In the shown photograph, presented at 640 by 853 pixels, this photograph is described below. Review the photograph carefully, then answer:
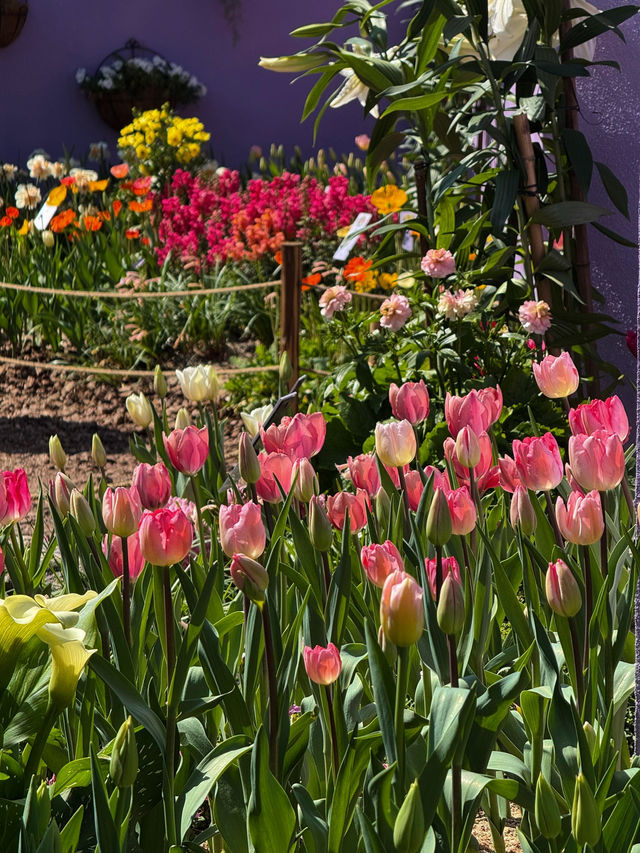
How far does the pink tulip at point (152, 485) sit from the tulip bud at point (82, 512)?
0.12 metres

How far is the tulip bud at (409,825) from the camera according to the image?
2.60 feet

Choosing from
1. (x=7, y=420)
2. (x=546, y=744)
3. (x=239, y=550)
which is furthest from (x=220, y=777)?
(x=7, y=420)

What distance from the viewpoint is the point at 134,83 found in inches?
330

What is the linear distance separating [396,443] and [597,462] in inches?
10.5

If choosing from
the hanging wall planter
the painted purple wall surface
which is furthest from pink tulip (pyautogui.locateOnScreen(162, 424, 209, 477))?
the painted purple wall surface

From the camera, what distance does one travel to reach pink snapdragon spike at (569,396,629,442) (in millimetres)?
1259

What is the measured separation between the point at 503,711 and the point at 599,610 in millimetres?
166

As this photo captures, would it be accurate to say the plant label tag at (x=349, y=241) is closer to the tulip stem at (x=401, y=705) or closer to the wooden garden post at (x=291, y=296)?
the wooden garden post at (x=291, y=296)

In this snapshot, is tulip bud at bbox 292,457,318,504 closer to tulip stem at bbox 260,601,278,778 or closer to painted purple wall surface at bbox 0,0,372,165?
tulip stem at bbox 260,601,278,778

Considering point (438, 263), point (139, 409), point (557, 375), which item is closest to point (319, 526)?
point (557, 375)

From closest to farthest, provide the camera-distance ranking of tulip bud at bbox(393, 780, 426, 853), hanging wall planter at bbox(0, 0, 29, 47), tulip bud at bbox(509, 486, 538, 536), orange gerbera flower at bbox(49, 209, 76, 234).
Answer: tulip bud at bbox(393, 780, 426, 853) < tulip bud at bbox(509, 486, 538, 536) < orange gerbera flower at bbox(49, 209, 76, 234) < hanging wall planter at bbox(0, 0, 29, 47)

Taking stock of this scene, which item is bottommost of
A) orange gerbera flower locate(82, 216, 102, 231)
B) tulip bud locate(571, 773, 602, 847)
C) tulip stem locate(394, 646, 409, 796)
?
tulip bud locate(571, 773, 602, 847)

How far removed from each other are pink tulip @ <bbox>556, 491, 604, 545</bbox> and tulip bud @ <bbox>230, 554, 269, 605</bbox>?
32 cm

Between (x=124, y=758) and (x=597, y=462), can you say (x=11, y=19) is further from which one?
(x=124, y=758)
